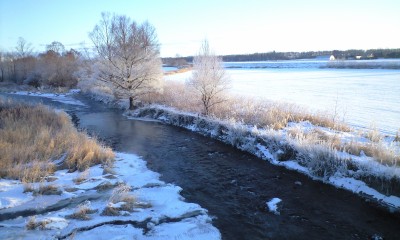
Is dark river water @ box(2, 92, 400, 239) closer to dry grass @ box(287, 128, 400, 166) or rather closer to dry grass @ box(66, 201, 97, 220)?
dry grass @ box(287, 128, 400, 166)

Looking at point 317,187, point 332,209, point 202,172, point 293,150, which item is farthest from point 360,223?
point 202,172

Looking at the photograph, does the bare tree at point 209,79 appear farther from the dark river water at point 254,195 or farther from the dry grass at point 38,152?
the dry grass at point 38,152

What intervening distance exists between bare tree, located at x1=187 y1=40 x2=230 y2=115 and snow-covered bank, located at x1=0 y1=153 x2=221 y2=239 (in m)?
11.3

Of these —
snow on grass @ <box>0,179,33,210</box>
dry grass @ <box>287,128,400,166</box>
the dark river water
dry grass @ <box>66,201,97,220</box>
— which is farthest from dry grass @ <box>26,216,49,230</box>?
dry grass @ <box>287,128,400,166</box>

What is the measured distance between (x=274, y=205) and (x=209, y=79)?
12.8 meters

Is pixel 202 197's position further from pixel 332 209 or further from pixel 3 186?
pixel 3 186

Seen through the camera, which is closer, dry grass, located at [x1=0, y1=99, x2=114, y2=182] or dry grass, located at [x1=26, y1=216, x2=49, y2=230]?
dry grass, located at [x1=26, y1=216, x2=49, y2=230]

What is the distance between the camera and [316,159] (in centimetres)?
1094

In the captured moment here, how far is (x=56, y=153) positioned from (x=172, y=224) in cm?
665

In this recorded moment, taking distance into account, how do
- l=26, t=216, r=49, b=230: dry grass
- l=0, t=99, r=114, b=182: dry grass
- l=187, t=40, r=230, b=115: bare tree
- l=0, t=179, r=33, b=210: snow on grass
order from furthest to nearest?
1. l=187, t=40, r=230, b=115: bare tree
2. l=0, t=99, r=114, b=182: dry grass
3. l=0, t=179, r=33, b=210: snow on grass
4. l=26, t=216, r=49, b=230: dry grass

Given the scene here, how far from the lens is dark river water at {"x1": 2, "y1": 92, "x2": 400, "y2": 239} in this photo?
7.49 metres

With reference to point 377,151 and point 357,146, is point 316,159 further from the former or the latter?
point 377,151

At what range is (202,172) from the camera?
1165 cm

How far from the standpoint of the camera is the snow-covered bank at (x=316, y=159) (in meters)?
8.98
